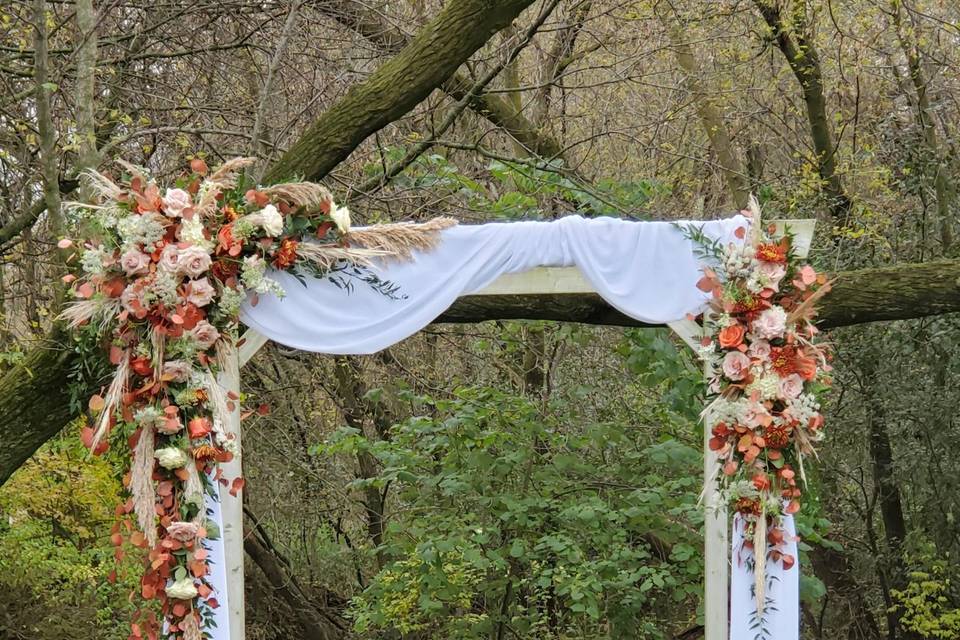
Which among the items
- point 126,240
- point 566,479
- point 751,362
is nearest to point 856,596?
point 566,479

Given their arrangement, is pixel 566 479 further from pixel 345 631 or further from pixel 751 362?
pixel 345 631

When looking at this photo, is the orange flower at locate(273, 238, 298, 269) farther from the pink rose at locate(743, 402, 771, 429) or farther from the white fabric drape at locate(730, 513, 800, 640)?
the white fabric drape at locate(730, 513, 800, 640)

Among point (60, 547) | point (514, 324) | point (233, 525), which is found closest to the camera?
point (233, 525)

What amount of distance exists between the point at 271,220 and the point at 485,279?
28.1 inches

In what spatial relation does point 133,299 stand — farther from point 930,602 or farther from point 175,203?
point 930,602

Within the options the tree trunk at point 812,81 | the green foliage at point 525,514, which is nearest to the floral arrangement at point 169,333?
the green foliage at point 525,514

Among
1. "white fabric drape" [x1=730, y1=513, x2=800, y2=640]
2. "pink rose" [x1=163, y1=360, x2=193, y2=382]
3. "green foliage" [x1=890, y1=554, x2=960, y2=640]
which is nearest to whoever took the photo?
"pink rose" [x1=163, y1=360, x2=193, y2=382]

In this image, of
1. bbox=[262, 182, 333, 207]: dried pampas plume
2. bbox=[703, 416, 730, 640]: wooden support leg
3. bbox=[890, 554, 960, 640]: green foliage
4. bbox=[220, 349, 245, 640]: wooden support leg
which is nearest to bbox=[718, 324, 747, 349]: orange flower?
bbox=[703, 416, 730, 640]: wooden support leg

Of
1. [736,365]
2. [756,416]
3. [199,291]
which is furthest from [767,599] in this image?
[199,291]

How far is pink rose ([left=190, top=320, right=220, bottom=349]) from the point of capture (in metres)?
3.31

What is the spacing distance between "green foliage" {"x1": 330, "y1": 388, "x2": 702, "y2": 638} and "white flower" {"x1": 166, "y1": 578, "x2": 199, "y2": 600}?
4.75 feet

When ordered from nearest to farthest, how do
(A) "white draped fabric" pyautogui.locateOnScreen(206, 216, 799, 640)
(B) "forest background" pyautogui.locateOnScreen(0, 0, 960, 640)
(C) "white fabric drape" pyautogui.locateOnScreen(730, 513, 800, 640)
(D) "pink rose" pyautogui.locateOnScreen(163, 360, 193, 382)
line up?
(D) "pink rose" pyautogui.locateOnScreen(163, 360, 193, 382), (C) "white fabric drape" pyautogui.locateOnScreen(730, 513, 800, 640), (A) "white draped fabric" pyautogui.locateOnScreen(206, 216, 799, 640), (B) "forest background" pyautogui.locateOnScreen(0, 0, 960, 640)

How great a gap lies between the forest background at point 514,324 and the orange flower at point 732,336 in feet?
1.66

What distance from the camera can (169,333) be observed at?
329 cm
